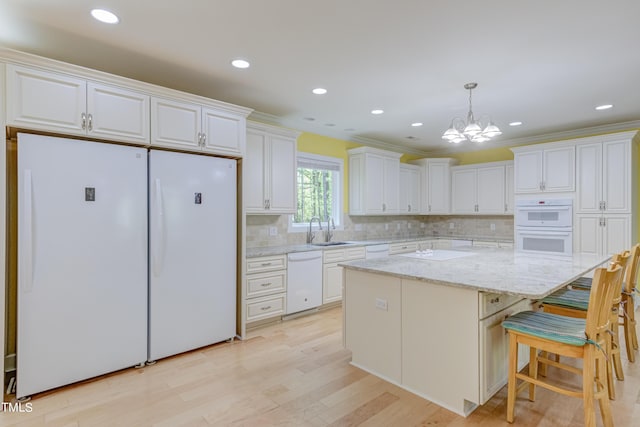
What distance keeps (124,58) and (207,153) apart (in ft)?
3.20

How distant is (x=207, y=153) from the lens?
3.18m

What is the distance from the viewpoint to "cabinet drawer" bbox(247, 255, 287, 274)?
3.61 meters

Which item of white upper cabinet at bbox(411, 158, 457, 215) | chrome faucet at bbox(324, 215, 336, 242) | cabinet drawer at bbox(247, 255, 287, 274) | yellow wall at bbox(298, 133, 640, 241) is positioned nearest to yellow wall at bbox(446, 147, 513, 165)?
yellow wall at bbox(298, 133, 640, 241)

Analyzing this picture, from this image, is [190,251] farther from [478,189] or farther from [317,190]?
[478,189]

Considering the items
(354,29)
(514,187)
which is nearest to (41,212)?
(354,29)

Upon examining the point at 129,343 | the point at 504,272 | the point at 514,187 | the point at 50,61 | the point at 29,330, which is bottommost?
the point at 129,343

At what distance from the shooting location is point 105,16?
7.00ft

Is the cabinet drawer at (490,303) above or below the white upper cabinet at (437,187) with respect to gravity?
below

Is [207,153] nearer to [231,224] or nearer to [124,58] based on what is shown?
[231,224]

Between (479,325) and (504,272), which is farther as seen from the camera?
(504,272)

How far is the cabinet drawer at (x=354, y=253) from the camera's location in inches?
181

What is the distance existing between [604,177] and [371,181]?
305 centimetres

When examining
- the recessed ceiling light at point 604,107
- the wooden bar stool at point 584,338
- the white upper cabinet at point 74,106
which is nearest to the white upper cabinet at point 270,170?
the white upper cabinet at point 74,106

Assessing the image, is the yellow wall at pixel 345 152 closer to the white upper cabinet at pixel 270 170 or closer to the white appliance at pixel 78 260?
the white upper cabinet at pixel 270 170
